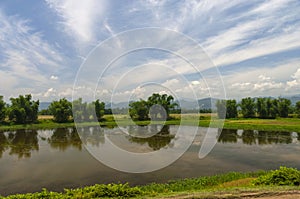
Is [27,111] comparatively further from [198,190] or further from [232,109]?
[198,190]

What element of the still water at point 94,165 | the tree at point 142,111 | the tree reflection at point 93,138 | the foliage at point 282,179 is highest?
the tree at point 142,111

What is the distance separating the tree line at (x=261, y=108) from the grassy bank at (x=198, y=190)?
126ft

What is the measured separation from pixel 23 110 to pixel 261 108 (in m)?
44.0

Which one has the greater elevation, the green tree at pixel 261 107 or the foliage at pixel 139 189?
the green tree at pixel 261 107

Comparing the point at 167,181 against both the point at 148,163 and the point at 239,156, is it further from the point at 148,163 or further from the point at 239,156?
the point at 239,156

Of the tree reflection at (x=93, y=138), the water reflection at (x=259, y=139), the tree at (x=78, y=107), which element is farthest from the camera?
the water reflection at (x=259, y=139)

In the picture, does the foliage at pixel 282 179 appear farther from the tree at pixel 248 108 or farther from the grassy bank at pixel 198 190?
the tree at pixel 248 108

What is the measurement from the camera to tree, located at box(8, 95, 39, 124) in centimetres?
4006

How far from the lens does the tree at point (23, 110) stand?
40.1 meters

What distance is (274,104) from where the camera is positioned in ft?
155

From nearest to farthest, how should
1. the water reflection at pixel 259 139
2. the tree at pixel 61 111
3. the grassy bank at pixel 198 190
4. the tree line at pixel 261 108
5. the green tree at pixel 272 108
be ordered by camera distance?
the grassy bank at pixel 198 190
the water reflection at pixel 259 139
the tree at pixel 61 111
the tree line at pixel 261 108
the green tree at pixel 272 108

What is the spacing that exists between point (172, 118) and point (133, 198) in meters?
38.7

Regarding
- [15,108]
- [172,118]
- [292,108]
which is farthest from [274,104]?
[15,108]

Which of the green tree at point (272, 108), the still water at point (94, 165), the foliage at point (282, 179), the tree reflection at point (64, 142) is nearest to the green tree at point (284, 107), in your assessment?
the green tree at point (272, 108)
